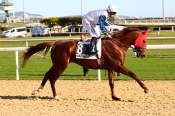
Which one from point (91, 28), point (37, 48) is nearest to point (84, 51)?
point (91, 28)

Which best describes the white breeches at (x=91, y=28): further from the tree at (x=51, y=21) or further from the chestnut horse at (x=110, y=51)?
the tree at (x=51, y=21)

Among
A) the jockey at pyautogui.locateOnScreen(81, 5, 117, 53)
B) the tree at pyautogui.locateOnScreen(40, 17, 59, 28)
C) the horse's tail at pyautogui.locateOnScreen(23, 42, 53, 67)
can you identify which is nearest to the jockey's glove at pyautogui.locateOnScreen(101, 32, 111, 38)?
the jockey at pyautogui.locateOnScreen(81, 5, 117, 53)

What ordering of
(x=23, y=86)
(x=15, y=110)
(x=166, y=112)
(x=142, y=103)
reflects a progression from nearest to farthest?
(x=166, y=112), (x=15, y=110), (x=142, y=103), (x=23, y=86)

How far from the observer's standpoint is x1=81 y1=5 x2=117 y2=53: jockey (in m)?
10.7

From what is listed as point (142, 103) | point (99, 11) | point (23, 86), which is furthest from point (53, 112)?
point (23, 86)

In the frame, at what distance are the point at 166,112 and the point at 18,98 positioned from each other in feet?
12.7

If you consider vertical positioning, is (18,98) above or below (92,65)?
below

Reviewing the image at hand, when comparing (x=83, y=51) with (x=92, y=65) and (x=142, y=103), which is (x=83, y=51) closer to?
(x=92, y=65)

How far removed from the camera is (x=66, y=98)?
11.3 metres

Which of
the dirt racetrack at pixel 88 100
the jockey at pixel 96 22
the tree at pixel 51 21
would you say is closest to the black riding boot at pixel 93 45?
the jockey at pixel 96 22

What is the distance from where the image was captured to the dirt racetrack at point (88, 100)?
9.10 m

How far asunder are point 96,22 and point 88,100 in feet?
5.63

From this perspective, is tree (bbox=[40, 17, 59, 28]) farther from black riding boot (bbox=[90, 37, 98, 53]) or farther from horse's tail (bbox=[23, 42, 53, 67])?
black riding boot (bbox=[90, 37, 98, 53])

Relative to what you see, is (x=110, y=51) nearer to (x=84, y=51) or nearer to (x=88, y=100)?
(x=84, y=51)
